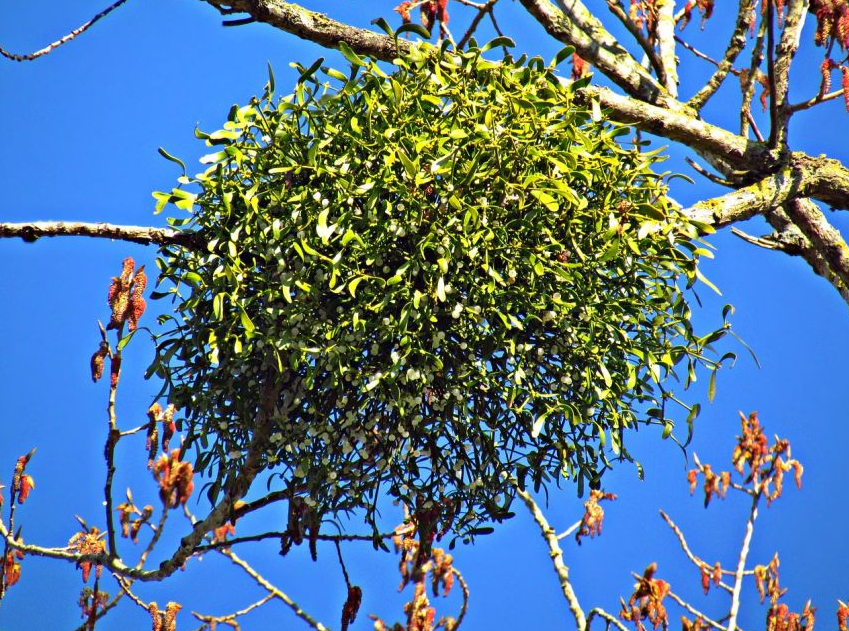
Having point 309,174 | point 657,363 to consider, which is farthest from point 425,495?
point 309,174

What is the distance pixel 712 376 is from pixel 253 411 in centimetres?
103

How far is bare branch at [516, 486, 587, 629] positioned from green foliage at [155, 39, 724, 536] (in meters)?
1.08

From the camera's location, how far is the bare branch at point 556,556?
3.03 m

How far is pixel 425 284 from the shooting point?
192cm

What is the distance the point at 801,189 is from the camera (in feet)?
8.52

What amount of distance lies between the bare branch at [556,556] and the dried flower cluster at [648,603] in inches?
6.0

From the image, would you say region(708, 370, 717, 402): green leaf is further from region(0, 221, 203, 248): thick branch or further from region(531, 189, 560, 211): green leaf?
region(0, 221, 203, 248): thick branch

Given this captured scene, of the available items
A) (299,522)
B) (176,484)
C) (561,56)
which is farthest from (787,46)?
(176,484)

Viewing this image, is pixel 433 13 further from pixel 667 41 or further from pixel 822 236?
pixel 822 236

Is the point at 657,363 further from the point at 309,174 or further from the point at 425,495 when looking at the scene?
the point at 309,174

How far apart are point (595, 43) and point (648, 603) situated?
173 centimetres

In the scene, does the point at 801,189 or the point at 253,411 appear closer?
the point at 253,411

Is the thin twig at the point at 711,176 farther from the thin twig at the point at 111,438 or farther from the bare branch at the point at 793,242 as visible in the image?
the thin twig at the point at 111,438

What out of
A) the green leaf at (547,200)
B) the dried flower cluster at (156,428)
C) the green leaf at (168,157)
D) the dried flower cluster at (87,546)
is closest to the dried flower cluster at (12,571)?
the dried flower cluster at (87,546)
